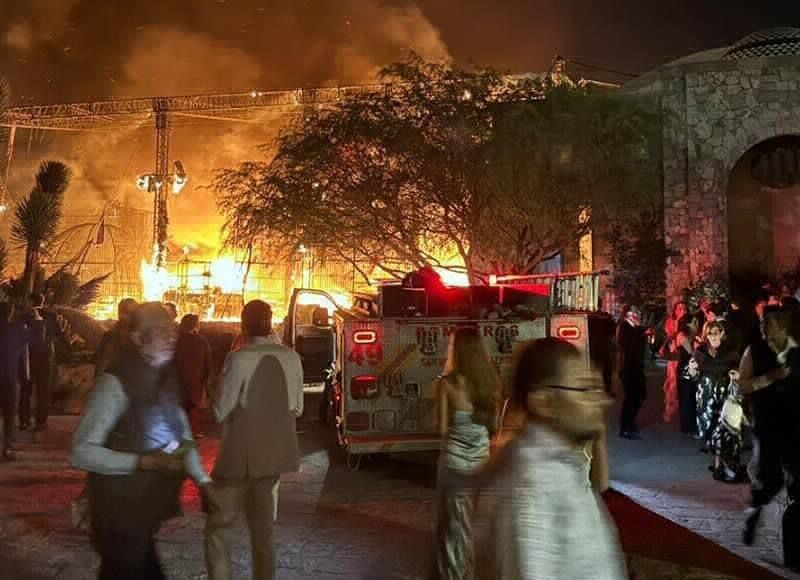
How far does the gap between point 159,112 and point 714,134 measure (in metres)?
23.6

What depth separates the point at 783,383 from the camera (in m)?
5.35

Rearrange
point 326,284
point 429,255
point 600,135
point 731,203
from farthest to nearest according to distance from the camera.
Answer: point 326,284
point 731,203
point 429,255
point 600,135

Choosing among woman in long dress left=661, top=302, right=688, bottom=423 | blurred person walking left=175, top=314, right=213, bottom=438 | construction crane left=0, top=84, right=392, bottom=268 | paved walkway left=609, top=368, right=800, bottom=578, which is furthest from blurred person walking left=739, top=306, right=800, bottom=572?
construction crane left=0, top=84, right=392, bottom=268

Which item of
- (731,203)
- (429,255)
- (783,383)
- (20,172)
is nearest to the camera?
(783,383)

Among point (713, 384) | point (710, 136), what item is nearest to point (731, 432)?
point (713, 384)

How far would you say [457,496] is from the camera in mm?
4359

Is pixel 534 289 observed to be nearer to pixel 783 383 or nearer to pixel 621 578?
pixel 783 383

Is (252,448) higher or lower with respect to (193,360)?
lower

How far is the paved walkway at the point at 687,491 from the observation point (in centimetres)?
587

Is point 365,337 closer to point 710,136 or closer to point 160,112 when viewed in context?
point 710,136

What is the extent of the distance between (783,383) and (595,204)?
557 inches

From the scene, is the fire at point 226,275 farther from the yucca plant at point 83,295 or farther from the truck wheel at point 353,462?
the truck wheel at point 353,462

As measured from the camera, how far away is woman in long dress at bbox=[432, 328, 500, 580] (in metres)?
4.35

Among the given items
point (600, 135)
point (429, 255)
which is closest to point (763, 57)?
point (600, 135)
